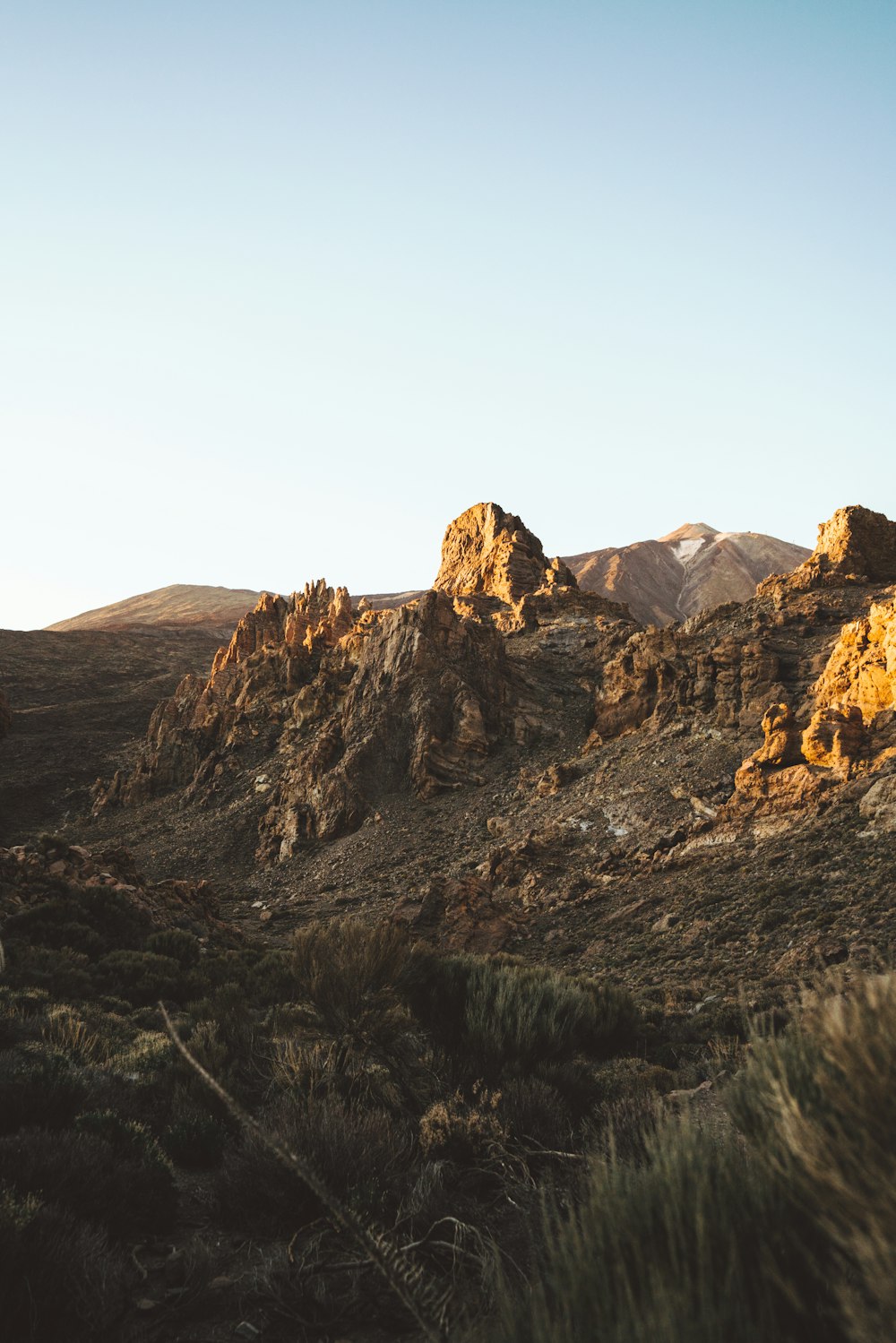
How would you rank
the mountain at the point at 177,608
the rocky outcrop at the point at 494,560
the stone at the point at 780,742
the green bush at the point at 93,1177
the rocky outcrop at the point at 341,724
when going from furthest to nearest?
1. the mountain at the point at 177,608
2. the rocky outcrop at the point at 494,560
3. the rocky outcrop at the point at 341,724
4. the stone at the point at 780,742
5. the green bush at the point at 93,1177

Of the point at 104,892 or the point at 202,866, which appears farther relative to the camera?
the point at 202,866

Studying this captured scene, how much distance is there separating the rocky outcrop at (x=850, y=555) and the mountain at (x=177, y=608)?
107 m

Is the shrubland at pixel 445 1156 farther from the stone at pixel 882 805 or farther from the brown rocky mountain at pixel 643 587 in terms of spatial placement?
the brown rocky mountain at pixel 643 587

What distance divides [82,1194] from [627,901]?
17123 mm

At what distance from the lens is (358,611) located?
65.9m

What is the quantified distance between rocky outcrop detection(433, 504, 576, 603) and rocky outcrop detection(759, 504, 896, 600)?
19.0m

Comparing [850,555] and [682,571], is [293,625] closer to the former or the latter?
[850,555]

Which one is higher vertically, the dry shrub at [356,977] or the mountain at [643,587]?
the mountain at [643,587]

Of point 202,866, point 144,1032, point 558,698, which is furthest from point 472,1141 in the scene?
point 558,698

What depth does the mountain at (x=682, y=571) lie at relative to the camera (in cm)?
13950

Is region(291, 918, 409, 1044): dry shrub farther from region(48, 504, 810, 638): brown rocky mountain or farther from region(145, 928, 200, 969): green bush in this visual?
region(48, 504, 810, 638): brown rocky mountain

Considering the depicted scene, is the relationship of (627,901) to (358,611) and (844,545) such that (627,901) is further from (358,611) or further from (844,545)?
(358,611)

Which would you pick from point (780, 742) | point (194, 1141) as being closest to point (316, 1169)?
point (194, 1141)

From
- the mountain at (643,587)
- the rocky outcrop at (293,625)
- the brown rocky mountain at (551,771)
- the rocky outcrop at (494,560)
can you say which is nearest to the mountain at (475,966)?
the brown rocky mountain at (551,771)
